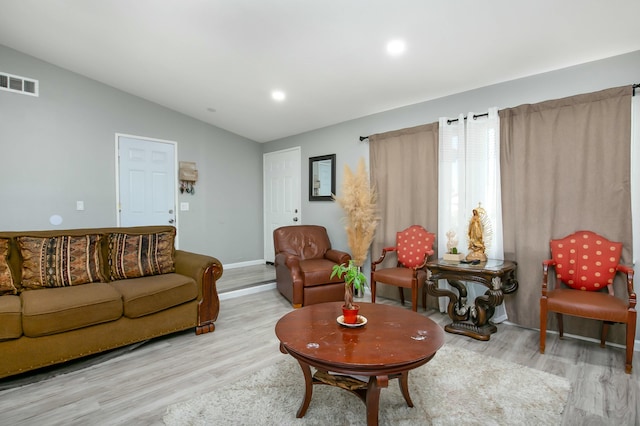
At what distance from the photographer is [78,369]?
7.58 ft

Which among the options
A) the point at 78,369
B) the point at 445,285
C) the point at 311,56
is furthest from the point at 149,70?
the point at 445,285

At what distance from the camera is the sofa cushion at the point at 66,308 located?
6.98 feet

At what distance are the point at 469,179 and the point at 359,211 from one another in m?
1.33

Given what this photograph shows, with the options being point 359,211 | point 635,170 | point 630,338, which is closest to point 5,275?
point 359,211

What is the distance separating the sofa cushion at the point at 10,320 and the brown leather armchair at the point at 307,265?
224 centimetres

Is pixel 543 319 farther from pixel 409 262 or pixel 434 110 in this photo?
pixel 434 110

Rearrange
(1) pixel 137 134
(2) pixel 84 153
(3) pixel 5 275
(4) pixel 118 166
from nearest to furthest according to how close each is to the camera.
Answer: (3) pixel 5 275 < (2) pixel 84 153 < (4) pixel 118 166 < (1) pixel 137 134

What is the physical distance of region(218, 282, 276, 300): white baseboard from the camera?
4.02 meters

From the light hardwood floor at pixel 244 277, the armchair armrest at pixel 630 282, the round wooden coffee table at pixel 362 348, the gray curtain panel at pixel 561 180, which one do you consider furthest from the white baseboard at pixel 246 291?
the armchair armrest at pixel 630 282

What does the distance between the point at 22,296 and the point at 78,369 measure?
27.0 inches

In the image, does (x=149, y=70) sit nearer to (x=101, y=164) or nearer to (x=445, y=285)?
(x=101, y=164)

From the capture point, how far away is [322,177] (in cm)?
497

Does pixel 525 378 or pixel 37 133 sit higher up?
pixel 37 133

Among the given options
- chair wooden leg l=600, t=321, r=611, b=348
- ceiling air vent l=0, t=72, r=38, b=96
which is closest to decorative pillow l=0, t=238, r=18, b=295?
ceiling air vent l=0, t=72, r=38, b=96
